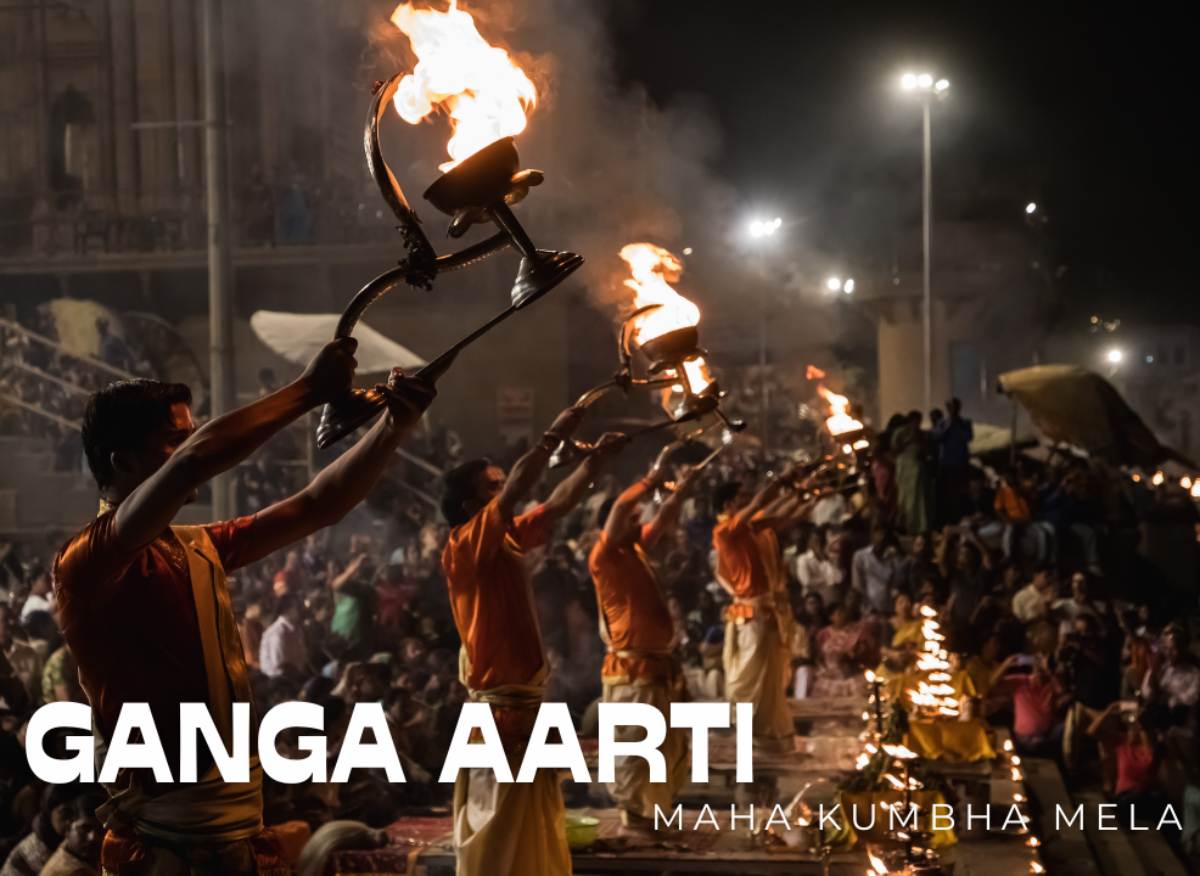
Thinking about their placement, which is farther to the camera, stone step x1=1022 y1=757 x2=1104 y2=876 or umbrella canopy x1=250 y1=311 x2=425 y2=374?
umbrella canopy x1=250 y1=311 x2=425 y2=374

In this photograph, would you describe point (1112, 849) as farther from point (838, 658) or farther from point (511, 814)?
point (511, 814)

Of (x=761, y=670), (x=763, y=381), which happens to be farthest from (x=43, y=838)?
(x=763, y=381)

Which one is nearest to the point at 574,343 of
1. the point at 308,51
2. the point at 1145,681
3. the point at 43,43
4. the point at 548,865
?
the point at 308,51

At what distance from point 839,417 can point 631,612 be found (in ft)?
11.1

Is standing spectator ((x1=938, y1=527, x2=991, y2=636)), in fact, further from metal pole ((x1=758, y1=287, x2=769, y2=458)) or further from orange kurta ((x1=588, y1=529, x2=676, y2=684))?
metal pole ((x1=758, y1=287, x2=769, y2=458))

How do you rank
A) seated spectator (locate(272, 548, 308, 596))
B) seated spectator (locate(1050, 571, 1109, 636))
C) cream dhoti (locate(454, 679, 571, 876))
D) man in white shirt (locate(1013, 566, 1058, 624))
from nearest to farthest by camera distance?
cream dhoti (locate(454, 679, 571, 876)), seated spectator (locate(1050, 571, 1109, 636)), man in white shirt (locate(1013, 566, 1058, 624)), seated spectator (locate(272, 548, 308, 596))

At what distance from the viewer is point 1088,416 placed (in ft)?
61.4

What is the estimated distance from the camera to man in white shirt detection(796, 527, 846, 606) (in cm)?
1611

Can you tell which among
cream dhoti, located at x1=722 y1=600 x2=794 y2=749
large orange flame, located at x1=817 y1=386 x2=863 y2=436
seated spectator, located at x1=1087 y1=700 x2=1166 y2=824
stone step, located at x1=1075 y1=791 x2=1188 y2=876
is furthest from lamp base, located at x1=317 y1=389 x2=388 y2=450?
cream dhoti, located at x1=722 y1=600 x2=794 y2=749

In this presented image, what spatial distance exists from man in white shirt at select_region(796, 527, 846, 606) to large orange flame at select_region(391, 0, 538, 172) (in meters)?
12.0

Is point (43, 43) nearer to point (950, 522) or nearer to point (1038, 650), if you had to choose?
point (950, 522)

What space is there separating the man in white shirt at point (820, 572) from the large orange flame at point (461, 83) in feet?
39.3

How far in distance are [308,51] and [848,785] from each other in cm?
1506

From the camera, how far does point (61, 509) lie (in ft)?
60.9
